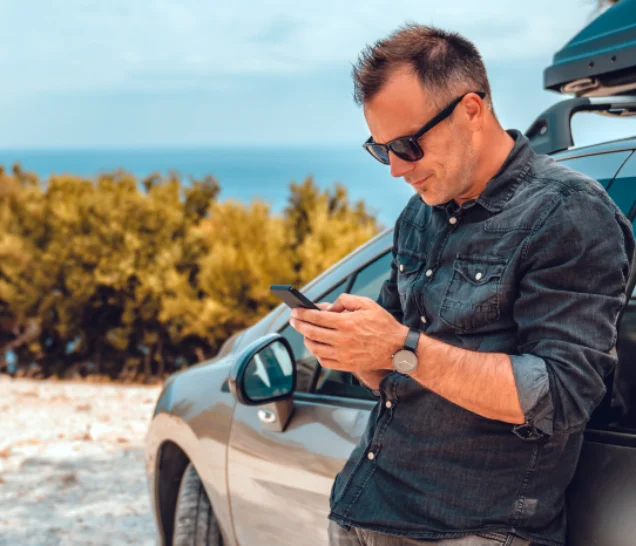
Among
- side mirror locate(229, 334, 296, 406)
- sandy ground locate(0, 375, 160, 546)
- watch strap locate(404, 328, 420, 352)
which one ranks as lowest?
sandy ground locate(0, 375, 160, 546)

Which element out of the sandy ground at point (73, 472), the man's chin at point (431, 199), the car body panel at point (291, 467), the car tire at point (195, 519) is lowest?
the sandy ground at point (73, 472)

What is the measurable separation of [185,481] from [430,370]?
1.85 metres

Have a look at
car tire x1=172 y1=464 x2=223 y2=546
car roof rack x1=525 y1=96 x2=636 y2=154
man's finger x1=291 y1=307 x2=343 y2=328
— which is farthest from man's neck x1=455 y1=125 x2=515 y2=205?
car tire x1=172 y1=464 x2=223 y2=546

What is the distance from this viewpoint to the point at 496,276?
151 cm

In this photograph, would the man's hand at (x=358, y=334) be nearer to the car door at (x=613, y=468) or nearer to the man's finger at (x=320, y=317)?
the man's finger at (x=320, y=317)

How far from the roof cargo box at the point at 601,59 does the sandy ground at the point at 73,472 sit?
3.44 meters

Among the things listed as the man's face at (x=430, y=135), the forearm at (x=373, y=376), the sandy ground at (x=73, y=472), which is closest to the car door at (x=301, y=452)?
the forearm at (x=373, y=376)

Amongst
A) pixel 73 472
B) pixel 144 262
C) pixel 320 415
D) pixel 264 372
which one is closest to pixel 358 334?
A: pixel 320 415

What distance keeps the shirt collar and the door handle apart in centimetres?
112

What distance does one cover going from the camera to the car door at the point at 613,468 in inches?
58.8

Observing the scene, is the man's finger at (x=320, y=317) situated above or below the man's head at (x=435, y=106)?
below

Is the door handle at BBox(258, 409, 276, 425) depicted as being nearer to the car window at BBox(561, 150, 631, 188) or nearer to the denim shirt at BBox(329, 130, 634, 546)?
the denim shirt at BBox(329, 130, 634, 546)

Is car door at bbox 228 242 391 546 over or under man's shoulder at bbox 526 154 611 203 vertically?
under

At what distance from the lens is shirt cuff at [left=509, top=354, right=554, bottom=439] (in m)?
1.39
